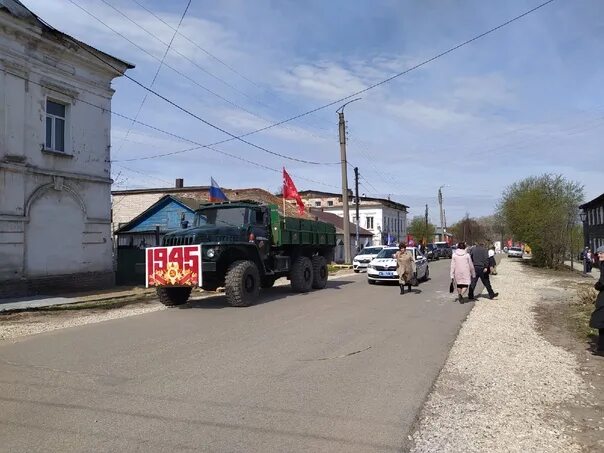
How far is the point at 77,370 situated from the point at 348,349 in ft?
12.4

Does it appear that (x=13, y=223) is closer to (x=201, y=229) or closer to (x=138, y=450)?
(x=201, y=229)

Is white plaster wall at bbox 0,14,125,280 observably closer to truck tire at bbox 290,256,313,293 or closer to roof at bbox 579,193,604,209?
truck tire at bbox 290,256,313,293

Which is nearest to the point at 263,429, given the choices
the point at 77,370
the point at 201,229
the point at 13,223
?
the point at 77,370

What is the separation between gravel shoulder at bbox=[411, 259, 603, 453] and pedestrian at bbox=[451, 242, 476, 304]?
453cm

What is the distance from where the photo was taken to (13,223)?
15.7 meters

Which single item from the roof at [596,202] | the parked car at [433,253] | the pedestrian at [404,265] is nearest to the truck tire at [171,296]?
the pedestrian at [404,265]

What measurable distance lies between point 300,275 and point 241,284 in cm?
419

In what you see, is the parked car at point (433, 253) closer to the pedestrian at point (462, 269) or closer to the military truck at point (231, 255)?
the military truck at point (231, 255)

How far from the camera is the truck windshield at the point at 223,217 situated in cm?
1436

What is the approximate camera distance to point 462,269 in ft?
47.4

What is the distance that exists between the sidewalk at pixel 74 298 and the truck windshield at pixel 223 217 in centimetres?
376

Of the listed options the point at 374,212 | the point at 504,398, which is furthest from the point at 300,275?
the point at 374,212

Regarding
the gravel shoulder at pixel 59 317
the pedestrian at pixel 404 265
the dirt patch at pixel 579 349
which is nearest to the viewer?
the dirt patch at pixel 579 349

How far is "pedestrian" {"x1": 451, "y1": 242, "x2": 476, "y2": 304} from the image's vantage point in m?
14.2
